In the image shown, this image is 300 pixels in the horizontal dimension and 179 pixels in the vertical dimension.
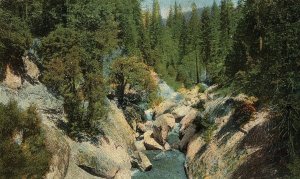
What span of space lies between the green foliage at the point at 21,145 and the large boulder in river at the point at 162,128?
28.3 meters

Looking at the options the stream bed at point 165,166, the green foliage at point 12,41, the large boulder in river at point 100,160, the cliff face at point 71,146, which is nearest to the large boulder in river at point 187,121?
the stream bed at point 165,166

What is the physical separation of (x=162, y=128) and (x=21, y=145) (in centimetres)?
3152

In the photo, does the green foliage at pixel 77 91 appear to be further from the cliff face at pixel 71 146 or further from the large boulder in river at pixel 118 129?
the large boulder in river at pixel 118 129

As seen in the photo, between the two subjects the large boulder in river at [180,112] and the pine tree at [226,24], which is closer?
the large boulder in river at [180,112]

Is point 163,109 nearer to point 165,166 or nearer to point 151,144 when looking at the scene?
point 151,144

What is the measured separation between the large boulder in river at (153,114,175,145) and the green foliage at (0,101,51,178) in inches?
1113

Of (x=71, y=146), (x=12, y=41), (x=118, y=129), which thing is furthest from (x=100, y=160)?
(x=12, y=41)

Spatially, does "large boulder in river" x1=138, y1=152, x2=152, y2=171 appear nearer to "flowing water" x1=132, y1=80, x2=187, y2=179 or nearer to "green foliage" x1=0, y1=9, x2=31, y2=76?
"flowing water" x1=132, y1=80, x2=187, y2=179

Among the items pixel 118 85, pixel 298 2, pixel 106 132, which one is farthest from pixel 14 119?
pixel 118 85

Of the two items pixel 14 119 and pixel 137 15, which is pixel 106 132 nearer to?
pixel 14 119

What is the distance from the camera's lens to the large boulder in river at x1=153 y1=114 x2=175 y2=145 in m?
53.0

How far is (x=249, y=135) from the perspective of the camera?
3622cm

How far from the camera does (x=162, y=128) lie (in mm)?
54000

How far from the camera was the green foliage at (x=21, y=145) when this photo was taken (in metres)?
22.6
